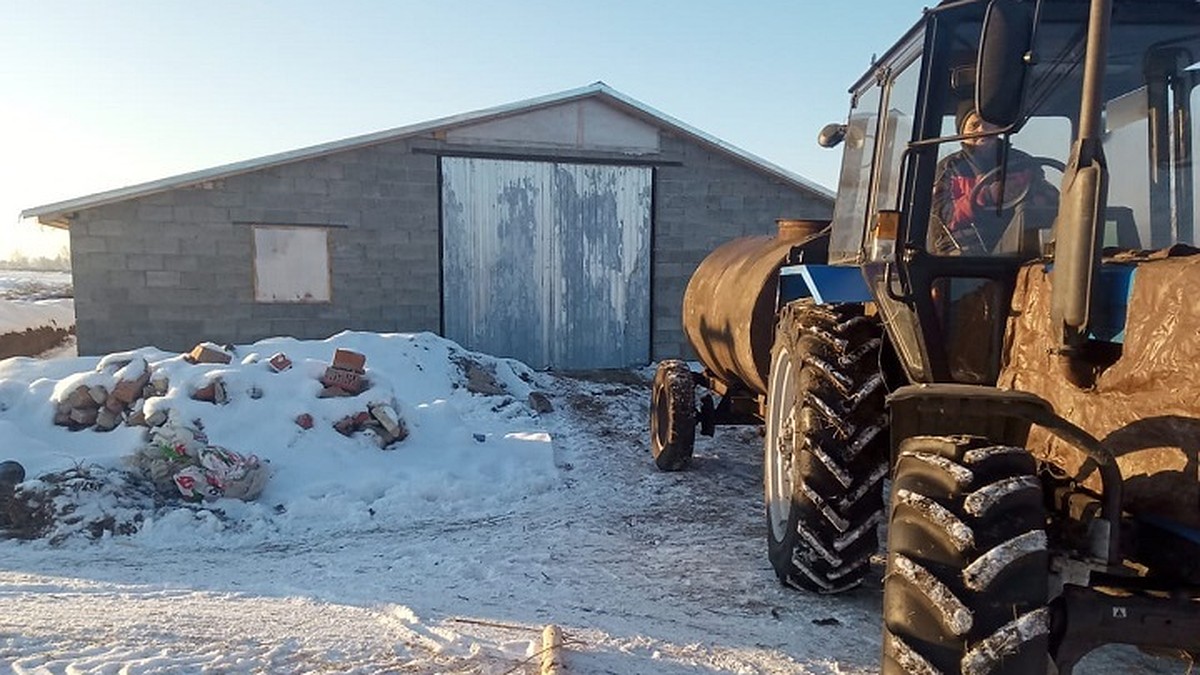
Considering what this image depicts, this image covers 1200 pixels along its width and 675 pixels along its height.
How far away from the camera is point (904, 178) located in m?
3.35

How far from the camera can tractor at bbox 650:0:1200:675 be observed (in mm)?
2176

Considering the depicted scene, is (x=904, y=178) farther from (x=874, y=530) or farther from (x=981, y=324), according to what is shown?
(x=874, y=530)

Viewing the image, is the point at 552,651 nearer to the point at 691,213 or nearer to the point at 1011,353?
the point at 1011,353

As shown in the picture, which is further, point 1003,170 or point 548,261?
point 548,261

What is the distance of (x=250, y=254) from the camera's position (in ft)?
38.9

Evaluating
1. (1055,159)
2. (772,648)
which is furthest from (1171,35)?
(772,648)

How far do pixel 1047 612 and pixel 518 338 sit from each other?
11.4m

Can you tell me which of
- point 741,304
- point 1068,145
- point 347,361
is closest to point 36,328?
point 347,361

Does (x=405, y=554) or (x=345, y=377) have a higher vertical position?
(x=345, y=377)

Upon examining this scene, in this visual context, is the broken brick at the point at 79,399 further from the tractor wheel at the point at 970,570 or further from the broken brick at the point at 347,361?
the tractor wheel at the point at 970,570

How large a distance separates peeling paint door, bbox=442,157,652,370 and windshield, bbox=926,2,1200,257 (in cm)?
1020

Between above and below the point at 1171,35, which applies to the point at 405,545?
below

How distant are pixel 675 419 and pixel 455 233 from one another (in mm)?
6970

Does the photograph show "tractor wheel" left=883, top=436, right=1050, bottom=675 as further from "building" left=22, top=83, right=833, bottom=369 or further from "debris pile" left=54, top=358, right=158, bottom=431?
"building" left=22, top=83, right=833, bottom=369
